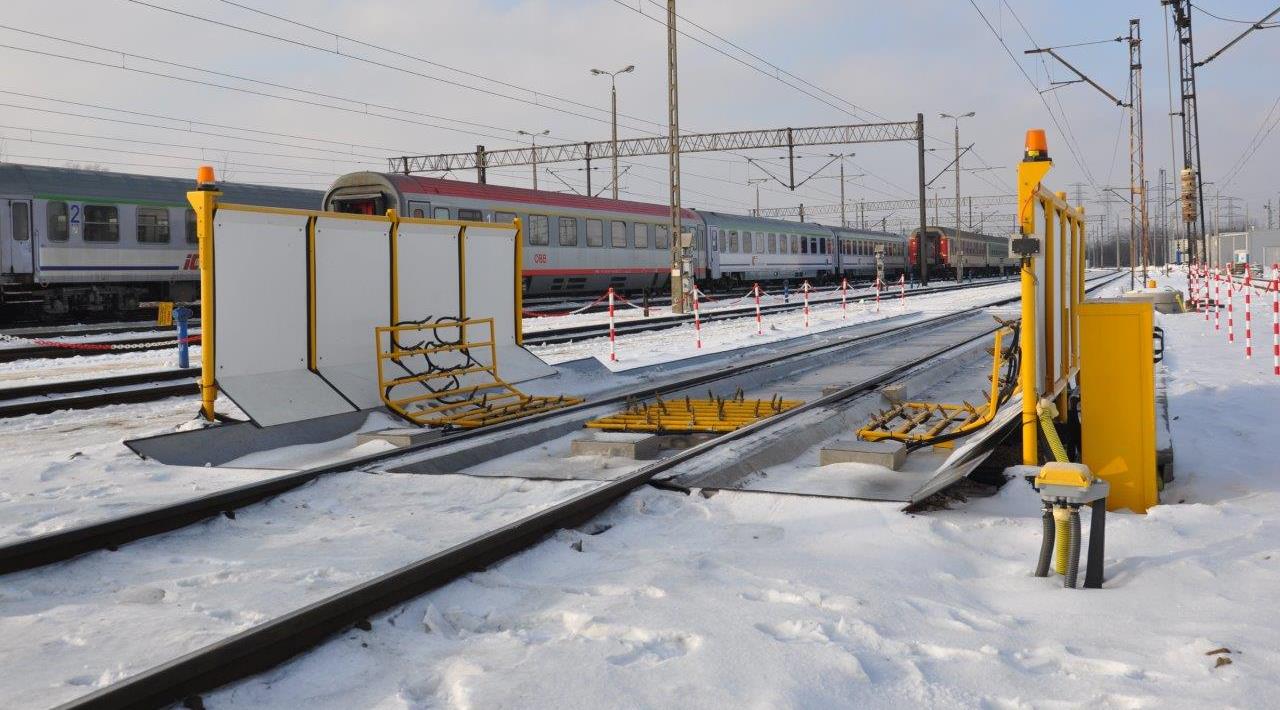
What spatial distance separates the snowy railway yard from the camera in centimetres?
326

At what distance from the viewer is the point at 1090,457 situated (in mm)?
5922

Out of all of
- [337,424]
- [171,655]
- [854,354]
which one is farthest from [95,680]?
[854,354]

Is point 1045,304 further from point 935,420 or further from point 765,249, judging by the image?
point 765,249

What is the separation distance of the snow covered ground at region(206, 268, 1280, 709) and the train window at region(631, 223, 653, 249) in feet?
91.0

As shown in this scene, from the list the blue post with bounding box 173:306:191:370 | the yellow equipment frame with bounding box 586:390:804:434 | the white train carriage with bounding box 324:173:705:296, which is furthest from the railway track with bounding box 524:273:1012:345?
the yellow equipment frame with bounding box 586:390:804:434

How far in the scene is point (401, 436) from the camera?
26.5ft

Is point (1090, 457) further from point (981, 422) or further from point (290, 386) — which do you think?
point (290, 386)

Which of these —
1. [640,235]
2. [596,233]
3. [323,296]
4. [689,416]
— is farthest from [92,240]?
[689,416]

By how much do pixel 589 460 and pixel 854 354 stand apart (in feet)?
32.0

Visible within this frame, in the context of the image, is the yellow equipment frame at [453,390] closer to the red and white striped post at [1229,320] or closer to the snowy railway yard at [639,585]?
the snowy railway yard at [639,585]

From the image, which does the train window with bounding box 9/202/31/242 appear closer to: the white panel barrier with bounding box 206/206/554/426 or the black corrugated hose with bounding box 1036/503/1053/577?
the white panel barrier with bounding box 206/206/554/426

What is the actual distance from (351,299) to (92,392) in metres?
4.67

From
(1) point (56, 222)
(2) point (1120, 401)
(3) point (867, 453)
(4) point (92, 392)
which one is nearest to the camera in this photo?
(2) point (1120, 401)

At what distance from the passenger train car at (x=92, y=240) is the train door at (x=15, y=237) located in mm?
19
